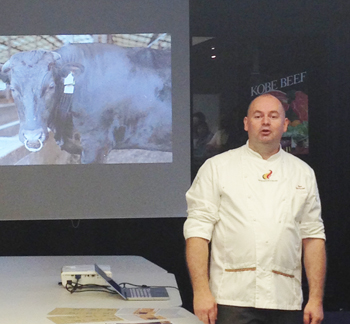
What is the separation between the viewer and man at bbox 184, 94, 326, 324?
196cm

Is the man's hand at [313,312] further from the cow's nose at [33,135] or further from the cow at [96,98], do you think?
the cow's nose at [33,135]

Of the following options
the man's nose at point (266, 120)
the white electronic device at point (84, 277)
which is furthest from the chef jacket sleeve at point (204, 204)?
the white electronic device at point (84, 277)

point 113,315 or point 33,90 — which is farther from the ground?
point 33,90

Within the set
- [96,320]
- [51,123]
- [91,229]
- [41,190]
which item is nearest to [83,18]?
[51,123]

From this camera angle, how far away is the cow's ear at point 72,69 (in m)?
4.45

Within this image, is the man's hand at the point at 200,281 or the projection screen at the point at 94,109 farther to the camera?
the projection screen at the point at 94,109

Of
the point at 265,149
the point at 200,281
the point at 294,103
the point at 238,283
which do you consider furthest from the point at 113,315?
the point at 294,103

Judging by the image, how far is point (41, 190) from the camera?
4.43 metres

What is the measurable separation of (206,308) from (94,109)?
111 inches

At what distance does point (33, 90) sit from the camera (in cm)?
445

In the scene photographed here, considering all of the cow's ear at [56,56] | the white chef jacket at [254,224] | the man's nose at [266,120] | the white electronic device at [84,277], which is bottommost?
the white electronic device at [84,277]

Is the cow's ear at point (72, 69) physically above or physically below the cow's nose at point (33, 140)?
above

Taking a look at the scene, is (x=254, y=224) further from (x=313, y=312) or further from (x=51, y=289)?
(x=51, y=289)

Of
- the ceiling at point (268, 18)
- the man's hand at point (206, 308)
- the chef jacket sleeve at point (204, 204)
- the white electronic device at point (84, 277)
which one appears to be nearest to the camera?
the man's hand at point (206, 308)
